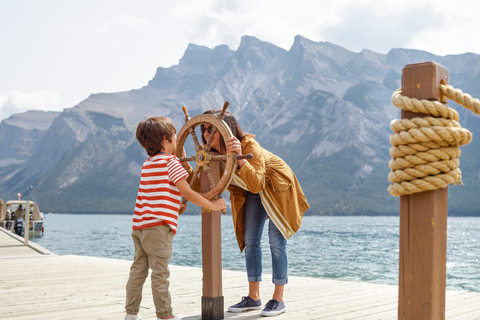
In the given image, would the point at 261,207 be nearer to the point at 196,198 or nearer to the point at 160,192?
the point at 196,198

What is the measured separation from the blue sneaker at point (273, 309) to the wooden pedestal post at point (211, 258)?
0.34 meters

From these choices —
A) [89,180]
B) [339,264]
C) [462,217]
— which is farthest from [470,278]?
[89,180]

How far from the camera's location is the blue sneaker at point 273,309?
137 inches

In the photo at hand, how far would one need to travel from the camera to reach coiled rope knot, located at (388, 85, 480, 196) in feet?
6.07

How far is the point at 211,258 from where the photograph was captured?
3203mm

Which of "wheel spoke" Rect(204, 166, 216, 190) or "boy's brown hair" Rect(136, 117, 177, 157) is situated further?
"wheel spoke" Rect(204, 166, 216, 190)

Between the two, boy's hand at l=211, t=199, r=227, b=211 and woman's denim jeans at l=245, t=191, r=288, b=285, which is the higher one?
boy's hand at l=211, t=199, r=227, b=211

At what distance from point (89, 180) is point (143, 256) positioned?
6550 inches

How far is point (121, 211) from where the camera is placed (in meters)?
148

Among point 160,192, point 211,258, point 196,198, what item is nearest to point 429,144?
point 196,198

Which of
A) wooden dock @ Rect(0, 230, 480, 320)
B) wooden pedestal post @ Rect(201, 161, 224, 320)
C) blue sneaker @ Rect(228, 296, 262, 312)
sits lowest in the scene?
wooden dock @ Rect(0, 230, 480, 320)

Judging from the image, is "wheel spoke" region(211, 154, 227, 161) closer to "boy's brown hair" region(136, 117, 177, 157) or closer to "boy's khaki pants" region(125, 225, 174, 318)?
"boy's brown hair" region(136, 117, 177, 157)

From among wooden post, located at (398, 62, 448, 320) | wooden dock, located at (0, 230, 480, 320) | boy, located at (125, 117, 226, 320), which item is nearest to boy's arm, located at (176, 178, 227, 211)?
boy, located at (125, 117, 226, 320)

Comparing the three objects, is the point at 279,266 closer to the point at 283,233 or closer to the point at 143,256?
the point at 283,233
